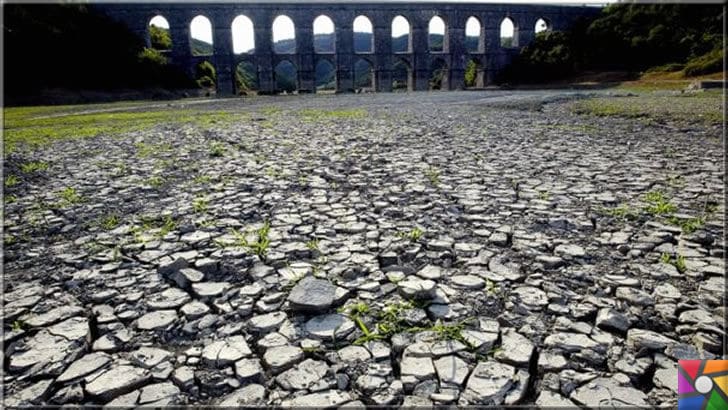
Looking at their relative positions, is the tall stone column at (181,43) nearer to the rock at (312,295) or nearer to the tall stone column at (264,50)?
the tall stone column at (264,50)

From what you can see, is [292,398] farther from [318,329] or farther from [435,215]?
[435,215]

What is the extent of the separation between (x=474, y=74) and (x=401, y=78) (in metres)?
22.5

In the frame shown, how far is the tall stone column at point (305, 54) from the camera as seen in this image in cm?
4478

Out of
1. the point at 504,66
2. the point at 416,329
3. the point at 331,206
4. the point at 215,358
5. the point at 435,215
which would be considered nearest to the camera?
the point at 215,358

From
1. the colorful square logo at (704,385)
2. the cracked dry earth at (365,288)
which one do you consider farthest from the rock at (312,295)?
the colorful square logo at (704,385)

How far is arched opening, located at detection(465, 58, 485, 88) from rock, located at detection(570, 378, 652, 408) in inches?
2007

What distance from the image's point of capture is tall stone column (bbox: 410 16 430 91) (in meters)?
46.9

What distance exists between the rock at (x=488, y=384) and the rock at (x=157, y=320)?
4.38ft

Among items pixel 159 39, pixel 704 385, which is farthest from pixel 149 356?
pixel 159 39

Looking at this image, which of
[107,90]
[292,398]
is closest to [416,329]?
[292,398]

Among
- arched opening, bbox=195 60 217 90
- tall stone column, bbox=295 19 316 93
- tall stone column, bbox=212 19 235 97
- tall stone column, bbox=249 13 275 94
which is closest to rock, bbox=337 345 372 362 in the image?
tall stone column, bbox=249 13 275 94

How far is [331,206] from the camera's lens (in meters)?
3.80

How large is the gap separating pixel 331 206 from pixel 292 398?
2.39 m

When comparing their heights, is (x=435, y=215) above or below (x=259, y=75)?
below
